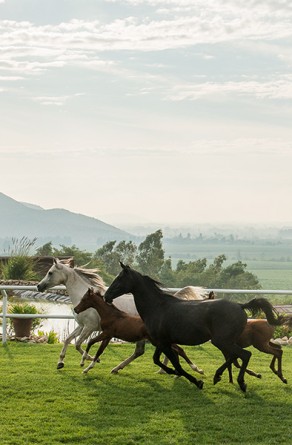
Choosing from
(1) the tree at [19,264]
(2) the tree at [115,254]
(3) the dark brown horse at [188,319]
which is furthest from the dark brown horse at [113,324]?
(2) the tree at [115,254]

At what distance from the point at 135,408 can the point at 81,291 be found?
3.49 meters

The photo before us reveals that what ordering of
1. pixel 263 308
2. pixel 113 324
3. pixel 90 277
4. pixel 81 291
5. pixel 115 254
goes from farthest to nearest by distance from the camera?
pixel 115 254, pixel 90 277, pixel 81 291, pixel 113 324, pixel 263 308

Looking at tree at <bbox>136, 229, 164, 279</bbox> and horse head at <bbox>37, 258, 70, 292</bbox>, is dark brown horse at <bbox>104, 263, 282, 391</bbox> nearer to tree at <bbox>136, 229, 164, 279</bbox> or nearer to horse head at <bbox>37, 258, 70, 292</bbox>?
horse head at <bbox>37, 258, 70, 292</bbox>

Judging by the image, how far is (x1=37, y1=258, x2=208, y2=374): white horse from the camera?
12289 millimetres

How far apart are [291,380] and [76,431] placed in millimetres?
3826

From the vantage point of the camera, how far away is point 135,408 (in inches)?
376

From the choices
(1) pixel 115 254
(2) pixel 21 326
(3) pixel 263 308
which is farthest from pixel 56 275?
(1) pixel 115 254

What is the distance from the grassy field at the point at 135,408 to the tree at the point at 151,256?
183 feet

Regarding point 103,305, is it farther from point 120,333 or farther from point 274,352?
point 274,352

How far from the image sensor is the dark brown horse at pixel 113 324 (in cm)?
1133

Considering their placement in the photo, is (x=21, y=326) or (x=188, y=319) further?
(x=21, y=326)

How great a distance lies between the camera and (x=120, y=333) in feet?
37.4

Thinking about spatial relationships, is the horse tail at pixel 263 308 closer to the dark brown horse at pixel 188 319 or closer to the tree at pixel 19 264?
the dark brown horse at pixel 188 319

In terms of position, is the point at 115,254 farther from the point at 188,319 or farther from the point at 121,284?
the point at 188,319
